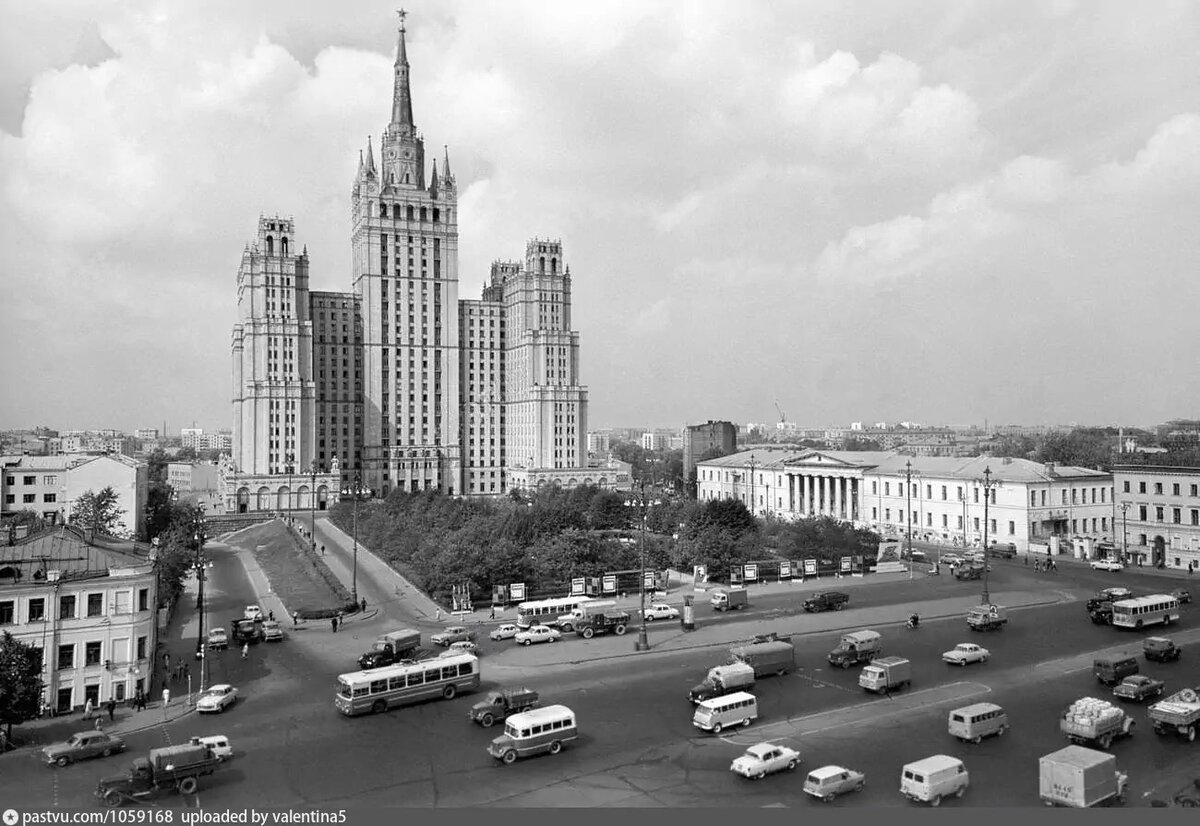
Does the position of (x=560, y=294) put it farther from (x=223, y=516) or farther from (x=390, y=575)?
(x=390, y=575)

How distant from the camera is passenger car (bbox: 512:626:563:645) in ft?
156

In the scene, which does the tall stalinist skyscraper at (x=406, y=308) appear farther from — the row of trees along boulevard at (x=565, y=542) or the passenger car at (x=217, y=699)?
the passenger car at (x=217, y=699)

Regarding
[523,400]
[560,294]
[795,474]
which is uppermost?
[560,294]

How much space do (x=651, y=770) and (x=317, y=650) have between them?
2552 cm

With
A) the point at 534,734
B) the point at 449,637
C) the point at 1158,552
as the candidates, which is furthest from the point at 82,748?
the point at 1158,552

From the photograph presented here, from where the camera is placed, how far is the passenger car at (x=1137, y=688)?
35.2 meters

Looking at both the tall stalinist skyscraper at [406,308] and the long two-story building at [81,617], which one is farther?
the tall stalinist skyscraper at [406,308]

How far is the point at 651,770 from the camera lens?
2775 centimetres

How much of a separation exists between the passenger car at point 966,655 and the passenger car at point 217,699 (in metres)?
32.4

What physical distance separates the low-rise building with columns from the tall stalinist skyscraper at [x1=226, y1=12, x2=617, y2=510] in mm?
48135

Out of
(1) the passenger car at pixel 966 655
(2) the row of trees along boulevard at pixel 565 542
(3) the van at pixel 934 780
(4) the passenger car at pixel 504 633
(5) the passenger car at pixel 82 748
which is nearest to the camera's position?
(3) the van at pixel 934 780

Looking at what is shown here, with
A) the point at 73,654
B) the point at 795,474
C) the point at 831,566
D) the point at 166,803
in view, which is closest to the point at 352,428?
the point at 795,474

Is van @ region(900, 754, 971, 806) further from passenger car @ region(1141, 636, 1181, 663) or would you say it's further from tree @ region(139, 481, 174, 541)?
tree @ region(139, 481, 174, 541)

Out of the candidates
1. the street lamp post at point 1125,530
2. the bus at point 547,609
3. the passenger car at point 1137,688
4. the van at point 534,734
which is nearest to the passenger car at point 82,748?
the van at point 534,734
